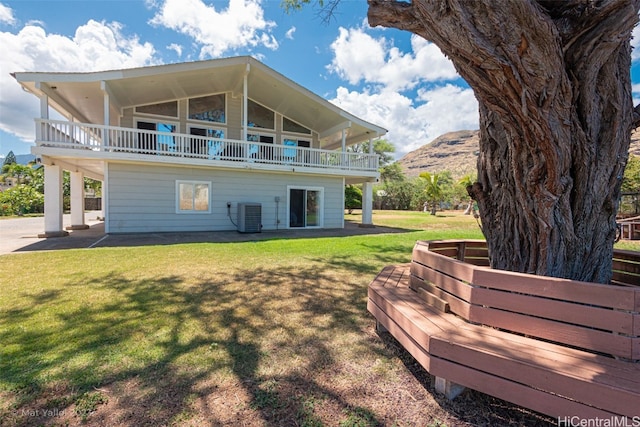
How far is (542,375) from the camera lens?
1512 millimetres

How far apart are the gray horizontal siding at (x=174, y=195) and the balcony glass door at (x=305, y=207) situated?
0.28m

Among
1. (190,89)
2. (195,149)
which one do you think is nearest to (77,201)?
(195,149)

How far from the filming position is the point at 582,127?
7.32 feet

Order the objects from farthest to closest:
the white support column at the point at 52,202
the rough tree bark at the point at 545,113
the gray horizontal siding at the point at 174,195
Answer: the gray horizontal siding at the point at 174,195 → the white support column at the point at 52,202 → the rough tree bark at the point at 545,113

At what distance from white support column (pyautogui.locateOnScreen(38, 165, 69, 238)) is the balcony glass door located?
26.6 feet

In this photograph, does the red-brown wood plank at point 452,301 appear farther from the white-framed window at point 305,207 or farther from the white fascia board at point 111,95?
the white fascia board at point 111,95

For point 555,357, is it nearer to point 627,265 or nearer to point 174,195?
point 627,265

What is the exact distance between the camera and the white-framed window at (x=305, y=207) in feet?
43.1

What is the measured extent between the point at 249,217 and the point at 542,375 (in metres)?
10.5

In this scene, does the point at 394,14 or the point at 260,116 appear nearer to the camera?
the point at 394,14

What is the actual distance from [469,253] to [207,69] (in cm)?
1097

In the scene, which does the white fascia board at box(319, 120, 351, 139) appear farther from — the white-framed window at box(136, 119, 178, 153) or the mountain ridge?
the mountain ridge

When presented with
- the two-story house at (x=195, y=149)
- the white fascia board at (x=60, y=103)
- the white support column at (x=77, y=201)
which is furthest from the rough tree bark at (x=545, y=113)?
the white support column at (x=77, y=201)

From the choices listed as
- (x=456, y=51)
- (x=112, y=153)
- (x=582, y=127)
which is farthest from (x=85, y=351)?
(x=112, y=153)
